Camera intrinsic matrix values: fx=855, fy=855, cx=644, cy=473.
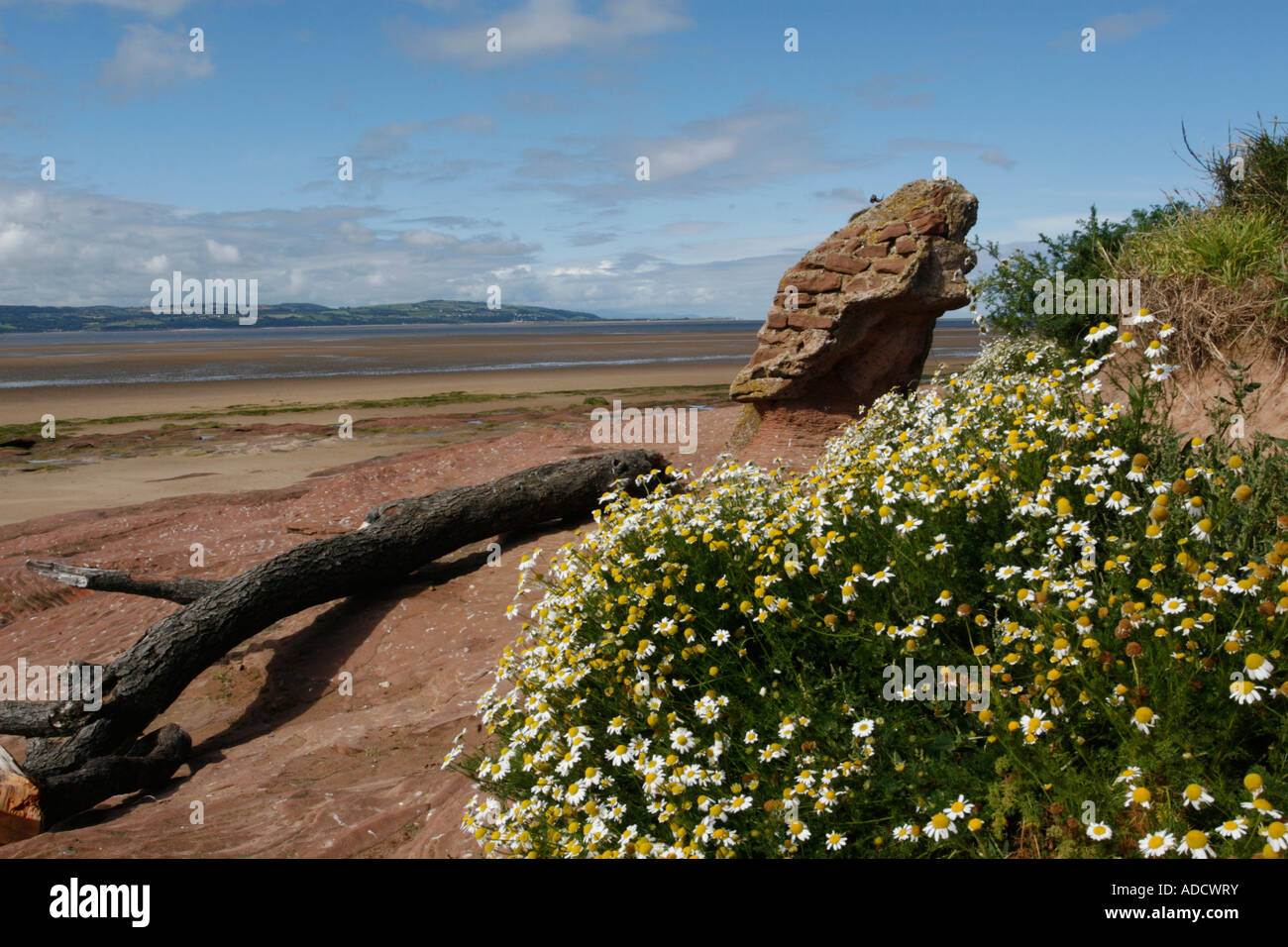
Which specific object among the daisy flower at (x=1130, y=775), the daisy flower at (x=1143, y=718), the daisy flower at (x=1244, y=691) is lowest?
the daisy flower at (x=1130, y=775)

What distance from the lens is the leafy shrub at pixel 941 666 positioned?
2.89m

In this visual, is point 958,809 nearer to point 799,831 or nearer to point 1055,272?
point 799,831

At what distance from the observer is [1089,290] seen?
9.91 meters

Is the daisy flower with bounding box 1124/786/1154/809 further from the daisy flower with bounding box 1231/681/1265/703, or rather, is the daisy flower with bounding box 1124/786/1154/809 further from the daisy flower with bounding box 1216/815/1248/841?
the daisy flower with bounding box 1231/681/1265/703

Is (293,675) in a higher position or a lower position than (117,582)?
lower

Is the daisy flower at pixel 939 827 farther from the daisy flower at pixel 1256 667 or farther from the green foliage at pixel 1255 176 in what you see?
the green foliage at pixel 1255 176

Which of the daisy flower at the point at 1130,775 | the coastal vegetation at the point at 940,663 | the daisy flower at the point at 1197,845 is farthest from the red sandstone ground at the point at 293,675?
the daisy flower at the point at 1197,845

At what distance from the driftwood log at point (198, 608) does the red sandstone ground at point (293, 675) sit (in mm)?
235

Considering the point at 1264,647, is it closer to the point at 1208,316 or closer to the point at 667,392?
the point at 1208,316

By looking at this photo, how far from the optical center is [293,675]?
7.96 m

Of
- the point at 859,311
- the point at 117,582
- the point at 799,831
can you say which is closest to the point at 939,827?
the point at 799,831

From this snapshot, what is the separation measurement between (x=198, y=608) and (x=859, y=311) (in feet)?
25.9

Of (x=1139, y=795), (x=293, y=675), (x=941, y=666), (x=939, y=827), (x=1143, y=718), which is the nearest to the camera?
(x=1139, y=795)
